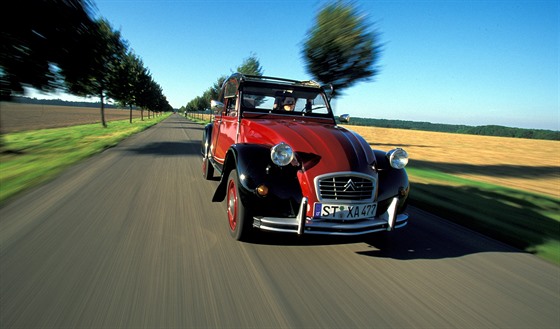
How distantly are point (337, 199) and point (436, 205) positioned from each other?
3.42 metres

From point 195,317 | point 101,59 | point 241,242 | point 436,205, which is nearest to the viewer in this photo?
point 195,317

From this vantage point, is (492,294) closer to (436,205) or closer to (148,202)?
(436,205)

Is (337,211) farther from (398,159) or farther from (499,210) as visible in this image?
(499,210)

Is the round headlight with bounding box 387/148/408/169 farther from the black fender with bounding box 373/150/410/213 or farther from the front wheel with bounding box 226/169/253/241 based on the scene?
the front wheel with bounding box 226/169/253/241

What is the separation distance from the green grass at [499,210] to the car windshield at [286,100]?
273 centimetres

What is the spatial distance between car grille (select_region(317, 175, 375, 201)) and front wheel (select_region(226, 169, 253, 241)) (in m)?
0.84

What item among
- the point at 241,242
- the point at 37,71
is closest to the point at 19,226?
the point at 241,242

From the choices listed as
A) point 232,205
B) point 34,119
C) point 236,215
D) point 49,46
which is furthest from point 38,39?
point 34,119

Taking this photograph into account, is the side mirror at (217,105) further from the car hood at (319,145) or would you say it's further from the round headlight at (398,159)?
the round headlight at (398,159)

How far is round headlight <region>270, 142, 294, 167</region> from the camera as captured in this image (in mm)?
3266

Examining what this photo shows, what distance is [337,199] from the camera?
321 centimetres

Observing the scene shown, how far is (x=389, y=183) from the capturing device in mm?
3604

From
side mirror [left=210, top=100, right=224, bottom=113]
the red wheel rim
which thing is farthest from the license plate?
side mirror [left=210, top=100, right=224, bottom=113]

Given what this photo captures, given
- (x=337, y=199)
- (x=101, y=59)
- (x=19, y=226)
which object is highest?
(x=101, y=59)
